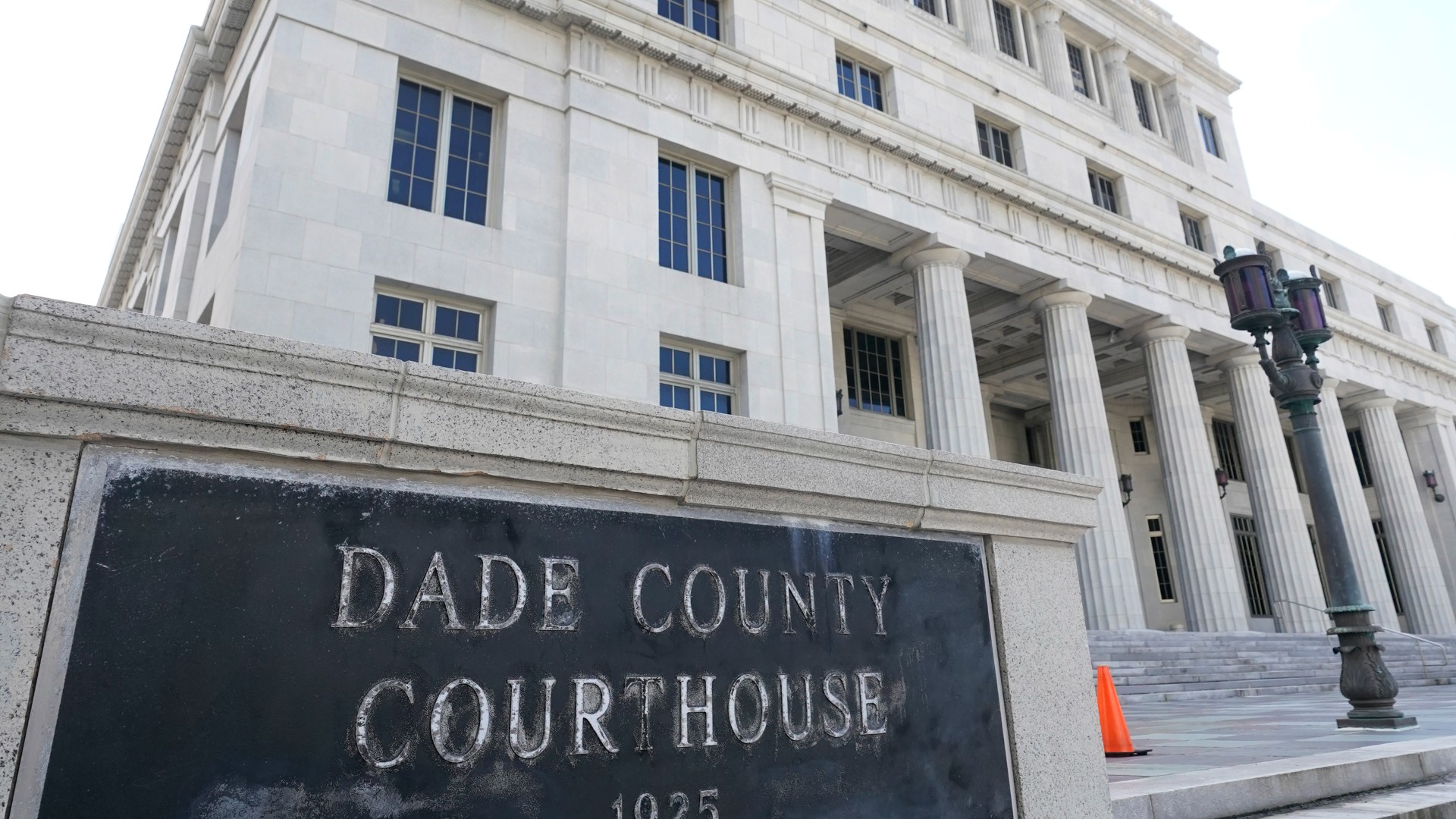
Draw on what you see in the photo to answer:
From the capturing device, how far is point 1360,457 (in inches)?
1610

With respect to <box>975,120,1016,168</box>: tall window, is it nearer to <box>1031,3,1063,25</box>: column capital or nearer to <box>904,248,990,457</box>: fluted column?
<box>904,248,990,457</box>: fluted column

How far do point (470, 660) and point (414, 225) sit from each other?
43.5ft

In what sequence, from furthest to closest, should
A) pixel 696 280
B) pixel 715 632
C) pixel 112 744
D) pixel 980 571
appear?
pixel 696 280 → pixel 980 571 → pixel 715 632 → pixel 112 744

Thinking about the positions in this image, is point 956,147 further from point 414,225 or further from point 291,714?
point 291,714

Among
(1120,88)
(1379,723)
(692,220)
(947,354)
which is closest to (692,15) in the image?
(692,220)

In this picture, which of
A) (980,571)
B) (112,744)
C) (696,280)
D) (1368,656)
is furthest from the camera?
(696,280)

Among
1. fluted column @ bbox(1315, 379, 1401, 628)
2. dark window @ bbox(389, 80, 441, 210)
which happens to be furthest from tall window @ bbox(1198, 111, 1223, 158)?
dark window @ bbox(389, 80, 441, 210)

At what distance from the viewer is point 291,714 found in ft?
8.48

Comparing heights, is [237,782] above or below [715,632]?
below

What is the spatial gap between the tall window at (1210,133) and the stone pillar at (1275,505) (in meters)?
9.56

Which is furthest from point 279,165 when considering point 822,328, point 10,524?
point 10,524

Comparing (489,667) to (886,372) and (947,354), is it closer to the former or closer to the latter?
(947,354)

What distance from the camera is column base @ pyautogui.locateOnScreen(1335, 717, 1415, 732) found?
9242 mm

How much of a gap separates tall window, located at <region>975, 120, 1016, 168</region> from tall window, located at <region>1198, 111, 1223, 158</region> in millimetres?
12659
